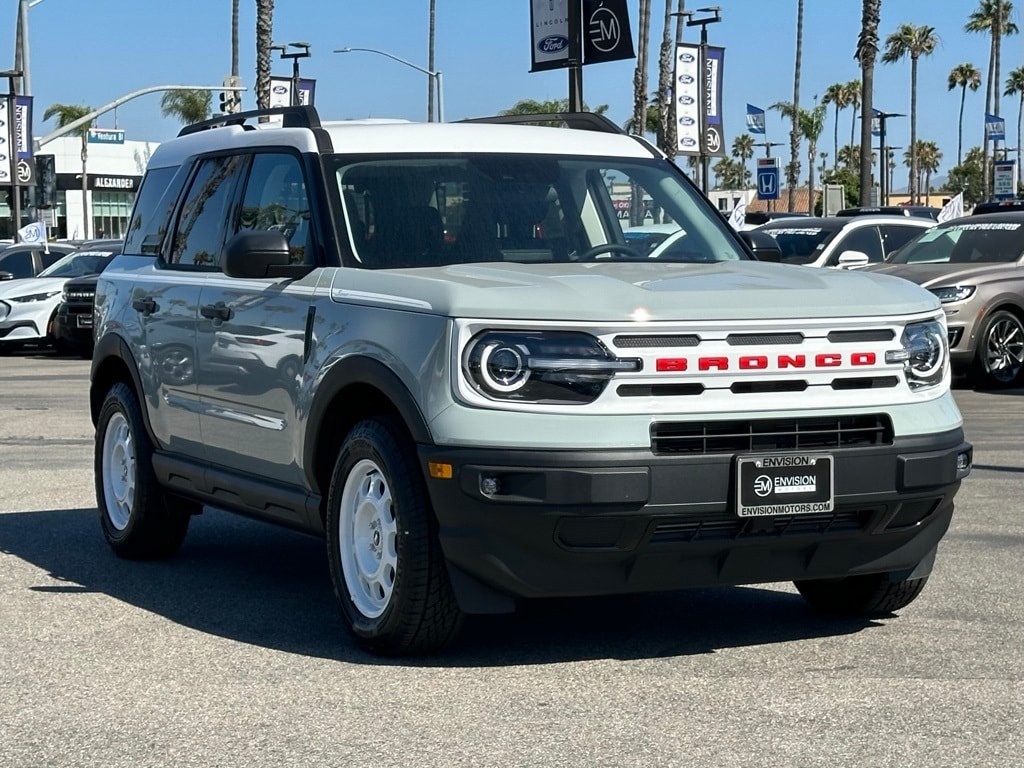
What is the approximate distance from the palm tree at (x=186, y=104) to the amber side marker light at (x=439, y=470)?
75.8 metres

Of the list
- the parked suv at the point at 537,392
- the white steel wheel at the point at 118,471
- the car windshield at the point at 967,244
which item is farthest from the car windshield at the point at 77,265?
the parked suv at the point at 537,392

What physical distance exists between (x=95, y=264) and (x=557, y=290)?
21676mm

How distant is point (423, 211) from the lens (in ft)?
22.9

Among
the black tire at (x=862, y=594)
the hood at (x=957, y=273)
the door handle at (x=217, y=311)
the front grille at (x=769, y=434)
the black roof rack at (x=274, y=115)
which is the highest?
the black roof rack at (x=274, y=115)

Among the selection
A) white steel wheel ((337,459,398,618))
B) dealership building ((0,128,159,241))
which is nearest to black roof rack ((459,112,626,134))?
white steel wheel ((337,459,398,618))

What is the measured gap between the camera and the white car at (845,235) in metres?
21.0

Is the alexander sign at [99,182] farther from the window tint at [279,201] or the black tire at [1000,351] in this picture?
the window tint at [279,201]

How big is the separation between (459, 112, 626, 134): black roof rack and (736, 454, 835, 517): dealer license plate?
106 inches

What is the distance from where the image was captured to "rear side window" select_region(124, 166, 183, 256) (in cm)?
855

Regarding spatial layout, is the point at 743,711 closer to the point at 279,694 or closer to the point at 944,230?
the point at 279,694

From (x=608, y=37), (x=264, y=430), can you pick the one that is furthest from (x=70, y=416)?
(x=264, y=430)

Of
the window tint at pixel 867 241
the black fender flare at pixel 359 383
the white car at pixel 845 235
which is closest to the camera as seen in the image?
the black fender flare at pixel 359 383

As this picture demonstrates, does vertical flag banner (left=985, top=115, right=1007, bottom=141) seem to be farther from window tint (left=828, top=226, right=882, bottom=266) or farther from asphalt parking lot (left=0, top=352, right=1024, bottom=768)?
asphalt parking lot (left=0, top=352, right=1024, bottom=768)

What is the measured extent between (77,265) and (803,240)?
37.5 feet
